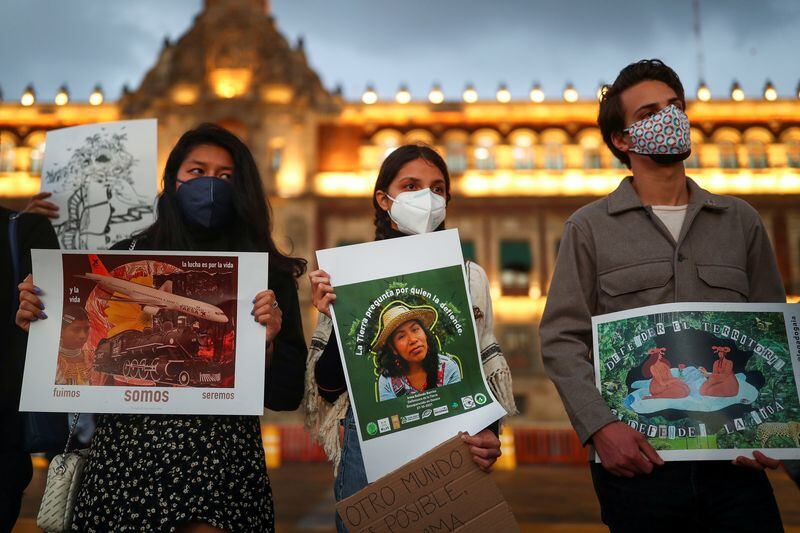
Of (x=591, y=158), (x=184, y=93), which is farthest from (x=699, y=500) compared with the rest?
(x=184, y=93)

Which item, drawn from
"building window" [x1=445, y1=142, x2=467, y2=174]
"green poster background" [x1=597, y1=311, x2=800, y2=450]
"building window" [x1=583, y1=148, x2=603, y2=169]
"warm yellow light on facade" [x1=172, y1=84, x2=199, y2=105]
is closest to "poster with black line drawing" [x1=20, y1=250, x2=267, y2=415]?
"green poster background" [x1=597, y1=311, x2=800, y2=450]

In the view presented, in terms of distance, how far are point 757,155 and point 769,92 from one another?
2737 mm

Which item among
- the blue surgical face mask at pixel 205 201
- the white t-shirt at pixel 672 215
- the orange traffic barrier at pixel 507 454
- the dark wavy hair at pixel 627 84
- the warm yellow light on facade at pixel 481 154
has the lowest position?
the orange traffic barrier at pixel 507 454

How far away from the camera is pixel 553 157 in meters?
25.7

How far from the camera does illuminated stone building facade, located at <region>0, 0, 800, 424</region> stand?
24297 mm

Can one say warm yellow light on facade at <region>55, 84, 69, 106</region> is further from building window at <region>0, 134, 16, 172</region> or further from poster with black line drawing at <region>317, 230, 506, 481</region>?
poster with black line drawing at <region>317, 230, 506, 481</region>

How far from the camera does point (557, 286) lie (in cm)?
302

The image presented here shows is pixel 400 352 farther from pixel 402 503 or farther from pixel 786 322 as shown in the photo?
pixel 786 322

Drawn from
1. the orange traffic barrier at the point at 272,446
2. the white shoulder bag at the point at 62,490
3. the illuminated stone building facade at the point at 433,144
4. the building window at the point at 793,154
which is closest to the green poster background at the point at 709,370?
the white shoulder bag at the point at 62,490

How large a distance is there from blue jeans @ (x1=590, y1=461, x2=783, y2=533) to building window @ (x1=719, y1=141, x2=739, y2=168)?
25229mm

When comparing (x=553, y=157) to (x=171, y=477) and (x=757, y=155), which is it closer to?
(x=757, y=155)

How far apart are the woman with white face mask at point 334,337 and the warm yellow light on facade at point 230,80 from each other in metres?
23.3

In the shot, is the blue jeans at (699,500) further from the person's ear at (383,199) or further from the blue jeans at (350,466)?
the person's ear at (383,199)

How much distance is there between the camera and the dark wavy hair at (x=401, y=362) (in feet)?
9.43
